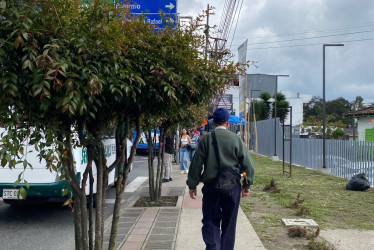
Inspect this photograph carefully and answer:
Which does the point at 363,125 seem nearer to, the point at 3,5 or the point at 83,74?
the point at 83,74

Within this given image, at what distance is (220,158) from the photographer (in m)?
4.96

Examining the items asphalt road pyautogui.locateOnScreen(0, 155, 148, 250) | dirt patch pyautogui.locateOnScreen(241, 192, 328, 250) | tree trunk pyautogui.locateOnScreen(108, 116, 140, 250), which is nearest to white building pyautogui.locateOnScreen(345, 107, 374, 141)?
dirt patch pyautogui.locateOnScreen(241, 192, 328, 250)

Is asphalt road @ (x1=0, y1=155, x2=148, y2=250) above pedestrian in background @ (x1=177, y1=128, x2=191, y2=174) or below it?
below

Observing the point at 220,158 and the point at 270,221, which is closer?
the point at 220,158

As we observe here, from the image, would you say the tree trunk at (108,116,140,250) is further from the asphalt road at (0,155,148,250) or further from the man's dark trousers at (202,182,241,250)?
the asphalt road at (0,155,148,250)

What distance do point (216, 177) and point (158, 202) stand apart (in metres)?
5.19

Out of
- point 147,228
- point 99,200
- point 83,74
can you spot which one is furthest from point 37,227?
point 83,74

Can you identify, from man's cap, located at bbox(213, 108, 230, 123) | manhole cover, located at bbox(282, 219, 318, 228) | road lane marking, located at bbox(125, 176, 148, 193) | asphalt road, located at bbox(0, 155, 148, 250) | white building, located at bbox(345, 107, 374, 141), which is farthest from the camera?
white building, located at bbox(345, 107, 374, 141)

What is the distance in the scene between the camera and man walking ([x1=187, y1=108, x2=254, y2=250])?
4.97 metres

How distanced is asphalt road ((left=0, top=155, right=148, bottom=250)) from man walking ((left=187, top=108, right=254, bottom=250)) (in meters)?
2.67

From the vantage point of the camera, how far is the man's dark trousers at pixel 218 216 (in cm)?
498

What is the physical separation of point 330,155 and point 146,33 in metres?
15.5

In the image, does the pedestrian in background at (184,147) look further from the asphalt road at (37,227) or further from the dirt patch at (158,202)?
the asphalt road at (37,227)

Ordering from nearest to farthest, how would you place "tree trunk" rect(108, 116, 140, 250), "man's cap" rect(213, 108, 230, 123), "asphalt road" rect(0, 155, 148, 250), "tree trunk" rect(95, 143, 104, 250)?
"tree trunk" rect(95, 143, 104, 250), "tree trunk" rect(108, 116, 140, 250), "man's cap" rect(213, 108, 230, 123), "asphalt road" rect(0, 155, 148, 250)
